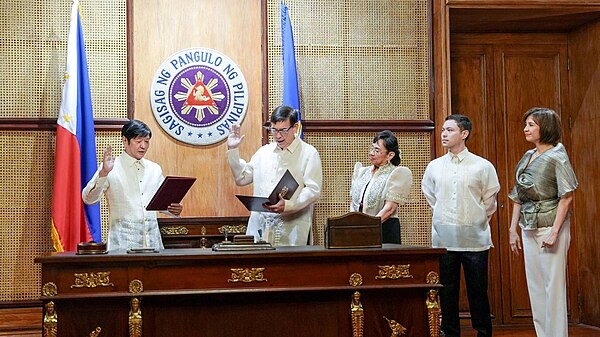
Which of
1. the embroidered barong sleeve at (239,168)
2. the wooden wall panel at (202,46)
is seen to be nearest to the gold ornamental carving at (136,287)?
the embroidered barong sleeve at (239,168)

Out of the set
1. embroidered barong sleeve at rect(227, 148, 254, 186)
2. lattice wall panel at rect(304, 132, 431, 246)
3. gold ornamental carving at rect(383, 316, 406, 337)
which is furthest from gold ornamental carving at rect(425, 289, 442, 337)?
lattice wall panel at rect(304, 132, 431, 246)

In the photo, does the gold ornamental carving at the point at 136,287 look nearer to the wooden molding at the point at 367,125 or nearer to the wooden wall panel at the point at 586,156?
the wooden molding at the point at 367,125

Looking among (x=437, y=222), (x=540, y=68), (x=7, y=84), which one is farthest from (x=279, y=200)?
(x=540, y=68)

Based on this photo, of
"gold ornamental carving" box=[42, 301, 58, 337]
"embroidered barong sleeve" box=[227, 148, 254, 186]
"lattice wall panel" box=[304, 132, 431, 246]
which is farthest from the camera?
"lattice wall panel" box=[304, 132, 431, 246]

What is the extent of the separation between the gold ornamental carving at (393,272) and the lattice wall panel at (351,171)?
6.07 ft

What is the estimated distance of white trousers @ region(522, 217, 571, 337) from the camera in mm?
4500

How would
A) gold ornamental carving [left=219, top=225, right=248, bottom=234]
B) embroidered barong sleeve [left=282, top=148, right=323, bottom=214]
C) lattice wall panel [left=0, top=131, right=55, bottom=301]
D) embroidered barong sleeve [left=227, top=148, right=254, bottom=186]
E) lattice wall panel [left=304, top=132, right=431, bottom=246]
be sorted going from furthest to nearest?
lattice wall panel [left=304, top=132, right=431, bottom=246] → gold ornamental carving [left=219, top=225, right=248, bottom=234] → lattice wall panel [left=0, top=131, right=55, bottom=301] → embroidered barong sleeve [left=227, top=148, right=254, bottom=186] → embroidered barong sleeve [left=282, top=148, right=323, bottom=214]

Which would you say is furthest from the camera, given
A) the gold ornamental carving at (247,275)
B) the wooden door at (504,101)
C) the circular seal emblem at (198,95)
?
the wooden door at (504,101)

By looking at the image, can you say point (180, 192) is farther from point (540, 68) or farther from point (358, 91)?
point (540, 68)

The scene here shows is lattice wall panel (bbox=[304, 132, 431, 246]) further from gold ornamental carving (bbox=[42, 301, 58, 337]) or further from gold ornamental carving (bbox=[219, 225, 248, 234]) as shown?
gold ornamental carving (bbox=[42, 301, 58, 337])

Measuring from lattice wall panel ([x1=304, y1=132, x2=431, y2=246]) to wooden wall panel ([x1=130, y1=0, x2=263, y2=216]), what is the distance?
23.2 inches

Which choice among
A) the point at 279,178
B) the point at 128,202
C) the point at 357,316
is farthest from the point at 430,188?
the point at 128,202

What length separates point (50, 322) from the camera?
3818 millimetres

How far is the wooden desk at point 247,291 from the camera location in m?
3.89
